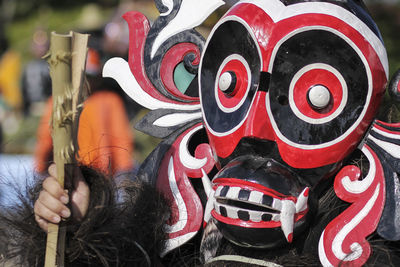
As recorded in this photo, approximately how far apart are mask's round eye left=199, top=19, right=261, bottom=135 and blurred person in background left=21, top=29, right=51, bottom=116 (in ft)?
16.4

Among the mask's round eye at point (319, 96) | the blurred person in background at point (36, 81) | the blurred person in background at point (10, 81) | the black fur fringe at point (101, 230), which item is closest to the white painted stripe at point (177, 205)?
the black fur fringe at point (101, 230)

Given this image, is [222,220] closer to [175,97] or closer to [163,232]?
[163,232]

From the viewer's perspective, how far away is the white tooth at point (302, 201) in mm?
1375

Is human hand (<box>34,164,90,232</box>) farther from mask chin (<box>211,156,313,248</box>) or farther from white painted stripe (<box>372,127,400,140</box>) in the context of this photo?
white painted stripe (<box>372,127,400,140</box>)

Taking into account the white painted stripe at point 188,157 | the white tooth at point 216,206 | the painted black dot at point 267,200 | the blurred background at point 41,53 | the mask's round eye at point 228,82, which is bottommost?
the white tooth at point 216,206

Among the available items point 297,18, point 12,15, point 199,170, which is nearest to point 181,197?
point 199,170

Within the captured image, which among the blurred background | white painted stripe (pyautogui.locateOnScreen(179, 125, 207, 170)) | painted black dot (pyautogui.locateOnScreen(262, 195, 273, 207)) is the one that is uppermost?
the blurred background

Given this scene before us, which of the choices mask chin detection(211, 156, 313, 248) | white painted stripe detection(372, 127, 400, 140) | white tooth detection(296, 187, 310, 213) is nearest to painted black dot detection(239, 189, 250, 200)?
mask chin detection(211, 156, 313, 248)

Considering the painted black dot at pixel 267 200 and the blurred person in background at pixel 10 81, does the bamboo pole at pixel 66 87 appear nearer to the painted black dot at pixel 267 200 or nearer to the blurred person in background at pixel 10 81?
the painted black dot at pixel 267 200

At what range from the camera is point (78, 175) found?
4.65ft

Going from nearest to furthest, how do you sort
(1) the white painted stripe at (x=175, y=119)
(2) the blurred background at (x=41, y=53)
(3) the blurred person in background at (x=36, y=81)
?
(1) the white painted stripe at (x=175, y=119), (2) the blurred background at (x=41, y=53), (3) the blurred person in background at (x=36, y=81)

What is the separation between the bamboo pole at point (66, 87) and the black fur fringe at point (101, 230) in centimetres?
14

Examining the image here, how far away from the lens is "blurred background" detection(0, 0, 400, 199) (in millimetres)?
1898

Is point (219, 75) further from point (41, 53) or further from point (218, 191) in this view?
point (41, 53)
